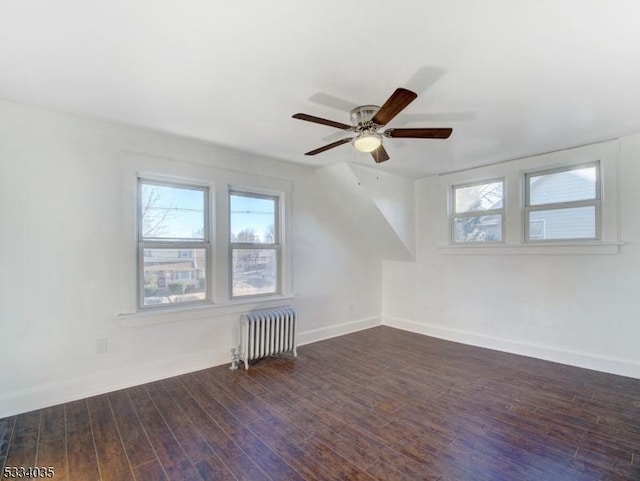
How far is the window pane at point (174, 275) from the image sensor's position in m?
3.28

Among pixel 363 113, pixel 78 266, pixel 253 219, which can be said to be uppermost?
pixel 363 113

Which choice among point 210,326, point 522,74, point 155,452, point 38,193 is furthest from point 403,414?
point 38,193

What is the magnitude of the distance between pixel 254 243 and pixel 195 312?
1074 millimetres

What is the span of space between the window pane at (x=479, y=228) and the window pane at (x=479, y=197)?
0.14 metres

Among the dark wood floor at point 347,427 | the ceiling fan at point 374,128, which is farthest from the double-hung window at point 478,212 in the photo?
the ceiling fan at point 374,128

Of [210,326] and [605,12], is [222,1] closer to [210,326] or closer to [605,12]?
[605,12]

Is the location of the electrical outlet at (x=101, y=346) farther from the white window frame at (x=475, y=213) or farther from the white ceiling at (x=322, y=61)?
the white window frame at (x=475, y=213)

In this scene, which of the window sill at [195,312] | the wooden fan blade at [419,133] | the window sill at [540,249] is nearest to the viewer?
the wooden fan blade at [419,133]

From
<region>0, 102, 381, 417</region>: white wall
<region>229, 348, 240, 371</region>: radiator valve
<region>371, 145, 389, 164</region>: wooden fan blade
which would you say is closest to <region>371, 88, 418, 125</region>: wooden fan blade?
<region>371, 145, 389, 164</region>: wooden fan blade

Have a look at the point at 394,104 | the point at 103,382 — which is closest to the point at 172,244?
the point at 103,382

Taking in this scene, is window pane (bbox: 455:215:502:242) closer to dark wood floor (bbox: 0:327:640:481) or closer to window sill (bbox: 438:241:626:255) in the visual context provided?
window sill (bbox: 438:241:626:255)

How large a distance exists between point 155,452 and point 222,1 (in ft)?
8.81

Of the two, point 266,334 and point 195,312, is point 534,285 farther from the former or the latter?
point 195,312

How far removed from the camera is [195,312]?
11.4 feet
